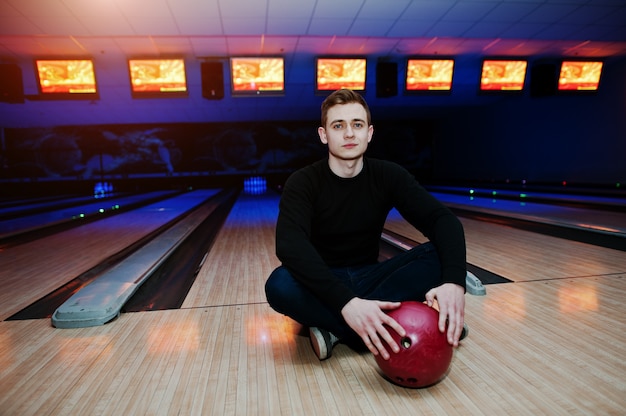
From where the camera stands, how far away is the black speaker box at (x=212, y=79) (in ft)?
17.4

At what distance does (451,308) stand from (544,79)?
20.1 ft

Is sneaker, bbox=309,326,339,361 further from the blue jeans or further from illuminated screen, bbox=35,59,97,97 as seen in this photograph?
illuminated screen, bbox=35,59,97,97

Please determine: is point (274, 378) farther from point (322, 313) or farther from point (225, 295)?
point (225, 295)

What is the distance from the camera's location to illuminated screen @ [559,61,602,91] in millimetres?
5645

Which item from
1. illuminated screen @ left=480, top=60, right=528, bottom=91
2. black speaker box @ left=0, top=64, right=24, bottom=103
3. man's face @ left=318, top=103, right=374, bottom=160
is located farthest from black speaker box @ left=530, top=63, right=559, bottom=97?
black speaker box @ left=0, top=64, right=24, bottom=103

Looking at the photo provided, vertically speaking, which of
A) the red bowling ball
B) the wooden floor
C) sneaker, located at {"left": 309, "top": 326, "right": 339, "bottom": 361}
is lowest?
the wooden floor

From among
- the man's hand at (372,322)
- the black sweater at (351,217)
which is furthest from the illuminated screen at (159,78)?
the man's hand at (372,322)

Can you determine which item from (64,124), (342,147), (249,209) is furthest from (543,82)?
(64,124)

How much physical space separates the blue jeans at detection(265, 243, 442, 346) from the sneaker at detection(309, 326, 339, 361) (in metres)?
0.02

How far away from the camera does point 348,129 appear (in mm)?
1214

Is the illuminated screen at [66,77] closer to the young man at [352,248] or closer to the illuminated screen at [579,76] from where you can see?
the young man at [352,248]

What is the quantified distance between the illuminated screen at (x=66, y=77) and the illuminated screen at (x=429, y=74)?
4329 millimetres

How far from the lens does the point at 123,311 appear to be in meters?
1.69

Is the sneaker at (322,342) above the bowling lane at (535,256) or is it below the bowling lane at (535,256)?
above
